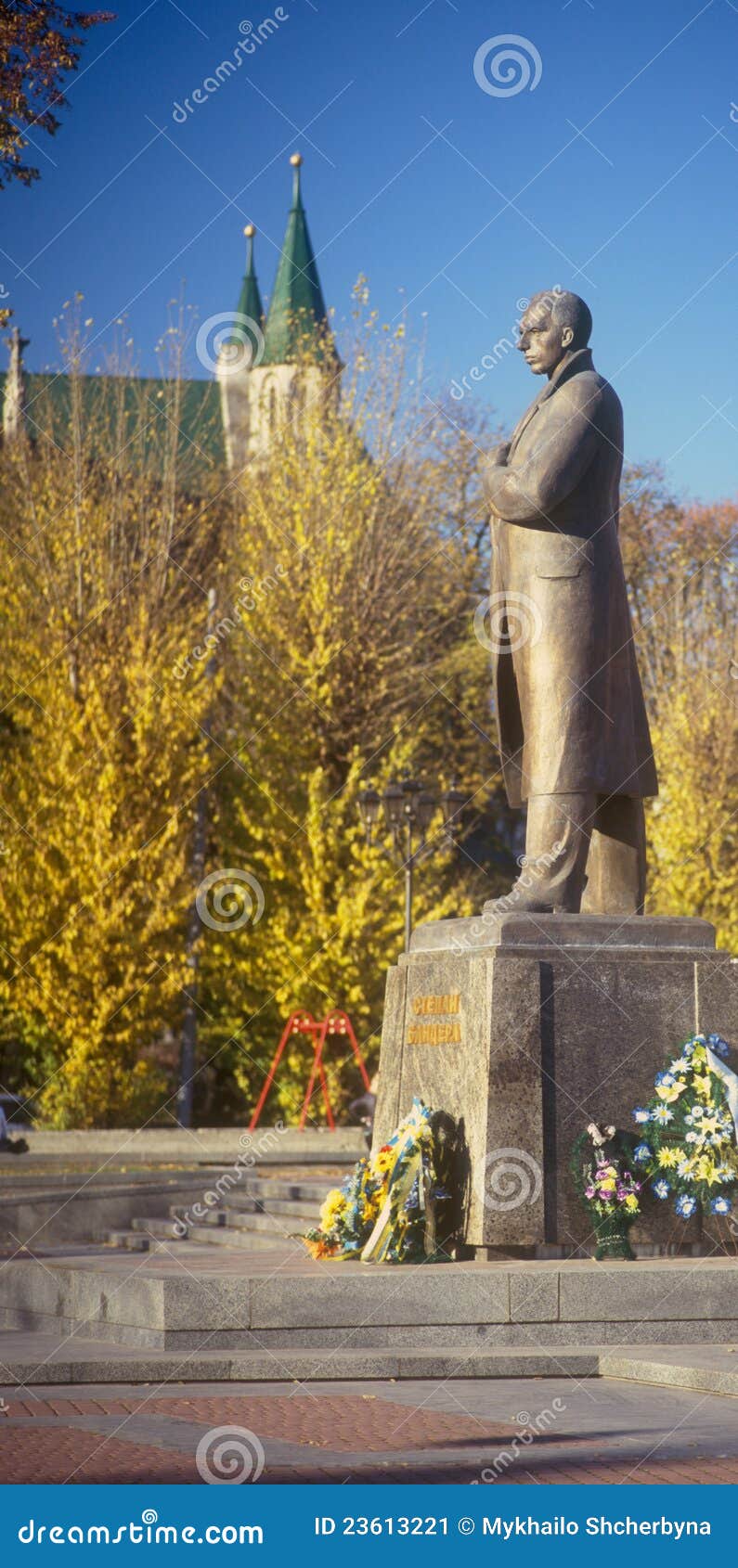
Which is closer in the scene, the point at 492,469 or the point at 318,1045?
the point at 492,469

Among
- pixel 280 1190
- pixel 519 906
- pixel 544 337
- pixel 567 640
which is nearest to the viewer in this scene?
pixel 519 906

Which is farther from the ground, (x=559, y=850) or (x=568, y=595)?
(x=568, y=595)

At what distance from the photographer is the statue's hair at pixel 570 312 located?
11.7m

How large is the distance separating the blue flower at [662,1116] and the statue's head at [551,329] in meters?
4.52

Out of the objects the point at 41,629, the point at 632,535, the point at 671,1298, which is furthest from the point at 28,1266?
the point at 632,535

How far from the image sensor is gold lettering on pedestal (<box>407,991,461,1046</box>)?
11.1 meters

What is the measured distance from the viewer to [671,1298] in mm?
9688

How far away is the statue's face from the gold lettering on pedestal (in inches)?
154

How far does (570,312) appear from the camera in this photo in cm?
1173

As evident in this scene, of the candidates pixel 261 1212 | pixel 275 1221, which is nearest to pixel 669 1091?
pixel 275 1221

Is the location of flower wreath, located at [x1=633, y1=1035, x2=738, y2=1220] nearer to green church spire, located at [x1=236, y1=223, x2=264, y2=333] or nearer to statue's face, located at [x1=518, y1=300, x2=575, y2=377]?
statue's face, located at [x1=518, y1=300, x2=575, y2=377]

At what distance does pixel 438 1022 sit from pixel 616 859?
5.04 ft

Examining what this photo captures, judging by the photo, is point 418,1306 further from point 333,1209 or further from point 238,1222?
point 238,1222

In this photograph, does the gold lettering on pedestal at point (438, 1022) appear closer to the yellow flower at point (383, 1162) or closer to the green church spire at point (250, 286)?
the yellow flower at point (383, 1162)
